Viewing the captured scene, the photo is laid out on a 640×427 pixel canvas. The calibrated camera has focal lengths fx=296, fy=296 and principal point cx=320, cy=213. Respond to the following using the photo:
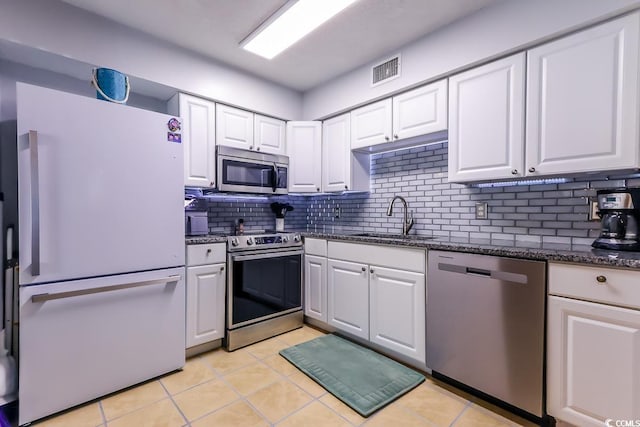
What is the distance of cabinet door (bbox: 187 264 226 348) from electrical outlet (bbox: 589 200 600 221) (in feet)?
8.51

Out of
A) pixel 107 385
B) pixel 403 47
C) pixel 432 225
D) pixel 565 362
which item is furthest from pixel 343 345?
pixel 403 47

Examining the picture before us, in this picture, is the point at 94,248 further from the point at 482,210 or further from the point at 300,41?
the point at 482,210

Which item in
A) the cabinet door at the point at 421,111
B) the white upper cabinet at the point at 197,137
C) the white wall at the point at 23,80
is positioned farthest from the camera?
the white upper cabinet at the point at 197,137

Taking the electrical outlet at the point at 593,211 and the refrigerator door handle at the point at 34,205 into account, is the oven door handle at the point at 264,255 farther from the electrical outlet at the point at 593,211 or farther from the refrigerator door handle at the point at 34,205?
the electrical outlet at the point at 593,211

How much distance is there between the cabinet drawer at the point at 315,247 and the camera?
2.80 metres

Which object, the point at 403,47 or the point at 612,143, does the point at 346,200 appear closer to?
the point at 403,47

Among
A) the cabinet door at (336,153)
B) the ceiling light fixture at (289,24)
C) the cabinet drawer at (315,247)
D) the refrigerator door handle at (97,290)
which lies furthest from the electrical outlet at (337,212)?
the refrigerator door handle at (97,290)

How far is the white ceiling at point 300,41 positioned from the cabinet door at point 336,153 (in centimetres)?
56

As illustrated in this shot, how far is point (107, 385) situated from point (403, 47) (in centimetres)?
322

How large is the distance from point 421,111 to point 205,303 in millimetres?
2314

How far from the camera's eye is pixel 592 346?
4.64 feet

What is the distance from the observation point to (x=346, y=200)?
3381mm

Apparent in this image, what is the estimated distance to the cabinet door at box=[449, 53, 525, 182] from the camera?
6.21 feet

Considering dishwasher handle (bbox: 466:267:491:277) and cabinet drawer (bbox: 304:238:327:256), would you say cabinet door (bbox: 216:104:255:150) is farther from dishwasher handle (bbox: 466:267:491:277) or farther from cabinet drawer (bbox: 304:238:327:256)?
dishwasher handle (bbox: 466:267:491:277)
